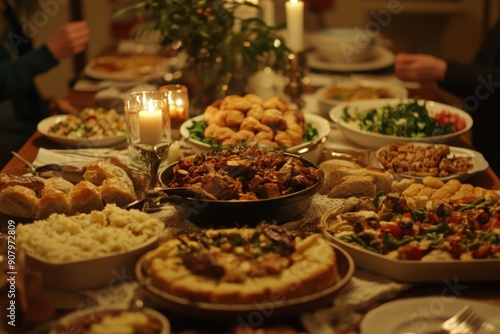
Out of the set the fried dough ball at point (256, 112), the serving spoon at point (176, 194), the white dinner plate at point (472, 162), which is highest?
the fried dough ball at point (256, 112)

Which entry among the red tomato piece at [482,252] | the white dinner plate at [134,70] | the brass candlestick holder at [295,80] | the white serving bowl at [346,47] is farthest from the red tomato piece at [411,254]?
the white serving bowl at [346,47]

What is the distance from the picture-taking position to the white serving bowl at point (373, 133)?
7.88 ft

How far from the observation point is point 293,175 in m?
1.85

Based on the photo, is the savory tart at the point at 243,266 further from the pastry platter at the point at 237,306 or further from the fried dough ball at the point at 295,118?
the fried dough ball at the point at 295,118

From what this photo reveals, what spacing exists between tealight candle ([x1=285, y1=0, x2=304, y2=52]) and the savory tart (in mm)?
1670

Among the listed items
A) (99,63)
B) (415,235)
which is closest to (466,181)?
(415,235)

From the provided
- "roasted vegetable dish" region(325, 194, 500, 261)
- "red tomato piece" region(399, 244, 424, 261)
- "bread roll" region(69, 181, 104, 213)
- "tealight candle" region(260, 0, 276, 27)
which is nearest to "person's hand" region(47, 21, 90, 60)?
"tealight candle" region(260, 0, 276, 27)

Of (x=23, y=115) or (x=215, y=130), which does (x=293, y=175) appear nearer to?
(x=215, y=130)

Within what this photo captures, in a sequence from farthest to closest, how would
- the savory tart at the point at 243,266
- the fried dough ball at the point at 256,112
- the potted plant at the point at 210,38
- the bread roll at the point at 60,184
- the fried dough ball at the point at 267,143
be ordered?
the potted plant at the point at 210,38, the fried dough ball at the point at 256,112, the fried dough ball at the point at 267,143, the bread roll at the point at 60,184, the savory tart at the point at 243,266

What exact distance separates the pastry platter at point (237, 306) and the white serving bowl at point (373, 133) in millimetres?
1069

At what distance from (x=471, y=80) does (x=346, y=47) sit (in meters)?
0.84

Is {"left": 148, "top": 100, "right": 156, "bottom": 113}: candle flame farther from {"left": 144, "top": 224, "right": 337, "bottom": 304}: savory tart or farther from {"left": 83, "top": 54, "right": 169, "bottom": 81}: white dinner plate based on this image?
{"left": 83, "top": 54, "right": 169, "bottom": 81}: white dinner plate

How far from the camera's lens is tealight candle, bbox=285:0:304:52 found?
10.0ft

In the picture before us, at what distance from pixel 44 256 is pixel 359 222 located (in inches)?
27.9
